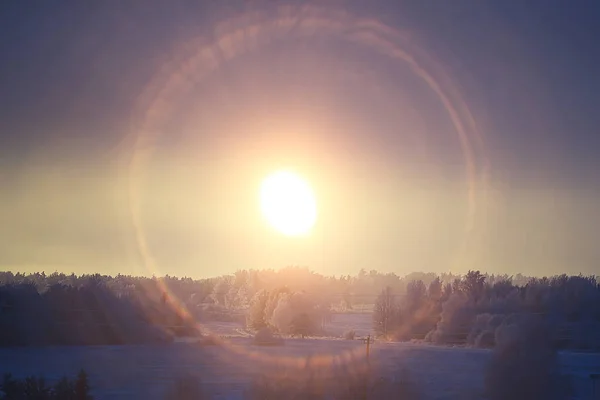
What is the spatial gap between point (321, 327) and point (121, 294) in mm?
16607

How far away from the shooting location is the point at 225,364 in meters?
28.0

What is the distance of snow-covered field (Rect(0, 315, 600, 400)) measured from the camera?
24.6m

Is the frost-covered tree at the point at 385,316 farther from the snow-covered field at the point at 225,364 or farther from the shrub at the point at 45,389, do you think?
the shrub at the point at 45,389

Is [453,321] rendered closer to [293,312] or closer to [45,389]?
[293,312]

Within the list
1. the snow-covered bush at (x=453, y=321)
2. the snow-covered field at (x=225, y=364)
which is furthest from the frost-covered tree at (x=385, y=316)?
the snow-covered field at (x=225, y=364)

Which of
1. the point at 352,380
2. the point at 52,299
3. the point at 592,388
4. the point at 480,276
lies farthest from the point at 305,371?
the point at 480,276

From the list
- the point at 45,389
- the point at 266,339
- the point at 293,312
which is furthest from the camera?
the point at 293,312

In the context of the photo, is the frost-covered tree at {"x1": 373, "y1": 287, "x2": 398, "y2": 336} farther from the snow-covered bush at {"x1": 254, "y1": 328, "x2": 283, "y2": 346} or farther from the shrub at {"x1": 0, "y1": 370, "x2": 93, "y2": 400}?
the shrub at {"x1": 0, "y1": 370, "x2": 93, "y2": 400}

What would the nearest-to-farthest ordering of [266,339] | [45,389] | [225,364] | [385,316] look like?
1. [45,389]
2. [225,364]
3. [266,339]
4. [385,316]

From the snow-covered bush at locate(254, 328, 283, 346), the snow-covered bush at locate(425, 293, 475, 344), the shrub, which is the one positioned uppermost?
the snow-covered bush at locate(425, 293, 475, 344)

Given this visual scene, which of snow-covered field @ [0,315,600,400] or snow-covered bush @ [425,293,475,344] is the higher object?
snow-covered bush @ [425,293,475,344]

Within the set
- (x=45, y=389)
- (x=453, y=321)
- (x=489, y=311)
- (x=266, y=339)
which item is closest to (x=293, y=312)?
(x=453, y=321)

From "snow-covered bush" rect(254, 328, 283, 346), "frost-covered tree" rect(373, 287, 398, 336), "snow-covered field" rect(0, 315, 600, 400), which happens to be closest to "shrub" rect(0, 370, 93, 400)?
"snow-covered field" rect(0, 315, 600, 400)

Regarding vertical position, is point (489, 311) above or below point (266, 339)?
above
